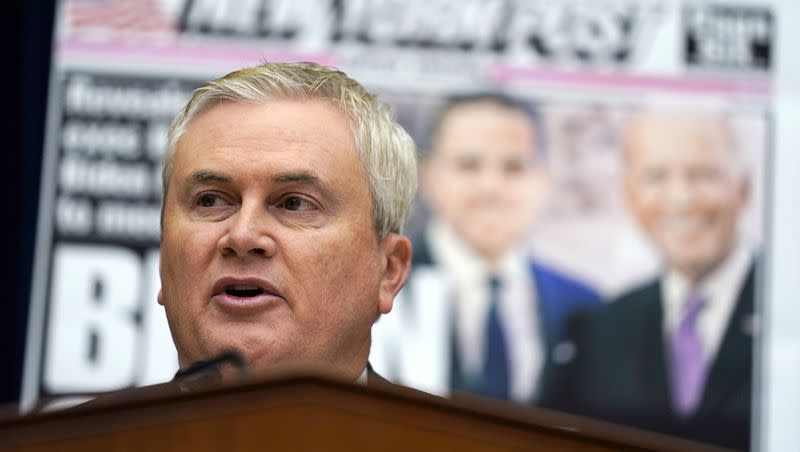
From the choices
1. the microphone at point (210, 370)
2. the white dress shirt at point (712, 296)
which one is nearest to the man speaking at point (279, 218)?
the microphone at point (210, 370)

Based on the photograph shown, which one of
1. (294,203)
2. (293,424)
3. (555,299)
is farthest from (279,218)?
(555,299)

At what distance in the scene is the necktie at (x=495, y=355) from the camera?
4.40m

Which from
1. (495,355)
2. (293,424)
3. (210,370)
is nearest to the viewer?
(293,424)

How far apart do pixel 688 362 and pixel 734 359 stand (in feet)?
0.58

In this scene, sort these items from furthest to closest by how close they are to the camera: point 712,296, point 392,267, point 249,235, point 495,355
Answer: point 712,296 < point 495,355 < point 392,267 < point 249,235

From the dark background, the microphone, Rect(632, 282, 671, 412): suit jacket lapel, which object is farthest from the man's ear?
the dark background

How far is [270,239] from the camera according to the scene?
2043mm

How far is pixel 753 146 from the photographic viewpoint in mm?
4543

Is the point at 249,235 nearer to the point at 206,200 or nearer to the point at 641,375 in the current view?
the point at 206,200

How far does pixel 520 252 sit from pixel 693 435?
3.12 ft

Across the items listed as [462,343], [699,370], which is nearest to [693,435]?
[699,370]

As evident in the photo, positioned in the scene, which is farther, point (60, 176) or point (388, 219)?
point (60, 176)

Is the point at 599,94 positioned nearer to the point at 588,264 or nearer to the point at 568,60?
the point at 568,60

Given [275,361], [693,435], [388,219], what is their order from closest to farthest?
[275,361], [388,219], [693,435]
